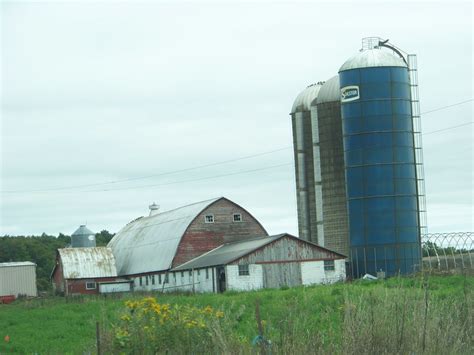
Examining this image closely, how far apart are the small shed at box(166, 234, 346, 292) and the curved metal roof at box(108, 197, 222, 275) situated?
5742 millimetres

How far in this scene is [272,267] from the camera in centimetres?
4562

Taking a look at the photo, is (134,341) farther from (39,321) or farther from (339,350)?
(39,321)

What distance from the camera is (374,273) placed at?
4622 centimetres

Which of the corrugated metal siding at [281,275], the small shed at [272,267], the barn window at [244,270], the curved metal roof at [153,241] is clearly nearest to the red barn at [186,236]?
the curved metal roof at [153,241]

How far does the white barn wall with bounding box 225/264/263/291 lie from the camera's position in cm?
4450

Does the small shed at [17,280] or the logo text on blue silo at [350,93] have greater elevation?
the logo text on blue silo at [350,93]

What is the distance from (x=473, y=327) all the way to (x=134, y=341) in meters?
5.06

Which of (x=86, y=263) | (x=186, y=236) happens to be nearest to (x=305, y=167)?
(x=186, y=236)

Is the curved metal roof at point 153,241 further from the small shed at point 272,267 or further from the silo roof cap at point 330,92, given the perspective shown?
the silo roof cap at point 330,92

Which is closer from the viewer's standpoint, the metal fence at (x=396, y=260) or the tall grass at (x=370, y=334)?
the tall grass at (x=370, y=334)

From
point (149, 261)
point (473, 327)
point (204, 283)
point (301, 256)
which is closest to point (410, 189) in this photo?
point (301, 256)

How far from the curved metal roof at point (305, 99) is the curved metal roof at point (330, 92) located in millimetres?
1497

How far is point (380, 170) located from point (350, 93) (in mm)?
4429

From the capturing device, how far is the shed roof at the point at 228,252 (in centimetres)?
4575
